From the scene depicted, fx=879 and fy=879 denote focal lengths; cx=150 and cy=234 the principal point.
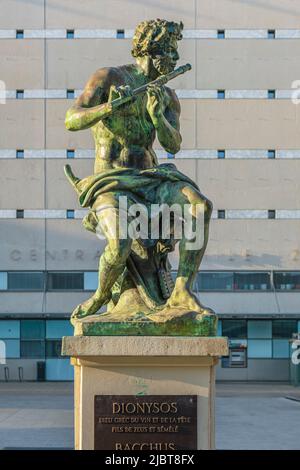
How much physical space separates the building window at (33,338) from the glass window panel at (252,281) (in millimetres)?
10798

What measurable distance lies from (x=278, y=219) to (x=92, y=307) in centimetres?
3921

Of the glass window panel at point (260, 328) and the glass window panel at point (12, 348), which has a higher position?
the glass window panel at point (260, 328)

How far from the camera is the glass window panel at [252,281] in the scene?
4728 cm

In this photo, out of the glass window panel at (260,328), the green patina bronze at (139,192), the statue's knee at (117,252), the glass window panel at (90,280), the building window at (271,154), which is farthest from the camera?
the glass window panel at (260,328)

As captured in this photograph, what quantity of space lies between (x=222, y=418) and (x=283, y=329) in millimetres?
23632

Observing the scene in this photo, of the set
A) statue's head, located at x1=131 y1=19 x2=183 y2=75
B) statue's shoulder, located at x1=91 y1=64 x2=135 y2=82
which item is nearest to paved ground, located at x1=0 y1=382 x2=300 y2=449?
statue's shoulder, located at x1=91 y1=64 x2=135 y2=82

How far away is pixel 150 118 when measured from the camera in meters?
9.08

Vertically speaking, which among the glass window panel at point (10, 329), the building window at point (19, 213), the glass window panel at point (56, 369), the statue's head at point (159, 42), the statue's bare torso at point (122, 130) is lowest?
the glass window panel at point (56, 369)

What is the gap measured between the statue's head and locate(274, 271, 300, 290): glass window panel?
38.9 m

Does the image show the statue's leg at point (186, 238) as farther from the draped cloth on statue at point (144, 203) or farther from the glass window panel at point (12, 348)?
the glass window panel at point (12, 348)

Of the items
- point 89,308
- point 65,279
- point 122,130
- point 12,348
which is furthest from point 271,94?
point 89,308

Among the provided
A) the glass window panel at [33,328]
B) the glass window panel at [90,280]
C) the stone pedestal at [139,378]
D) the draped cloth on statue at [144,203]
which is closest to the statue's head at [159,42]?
the draped cloth on statue at [144,203]

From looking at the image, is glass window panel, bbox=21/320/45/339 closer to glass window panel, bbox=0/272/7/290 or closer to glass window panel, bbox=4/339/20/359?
glass window panel, bbox=4/339/20/359

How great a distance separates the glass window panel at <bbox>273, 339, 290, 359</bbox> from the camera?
156ft
